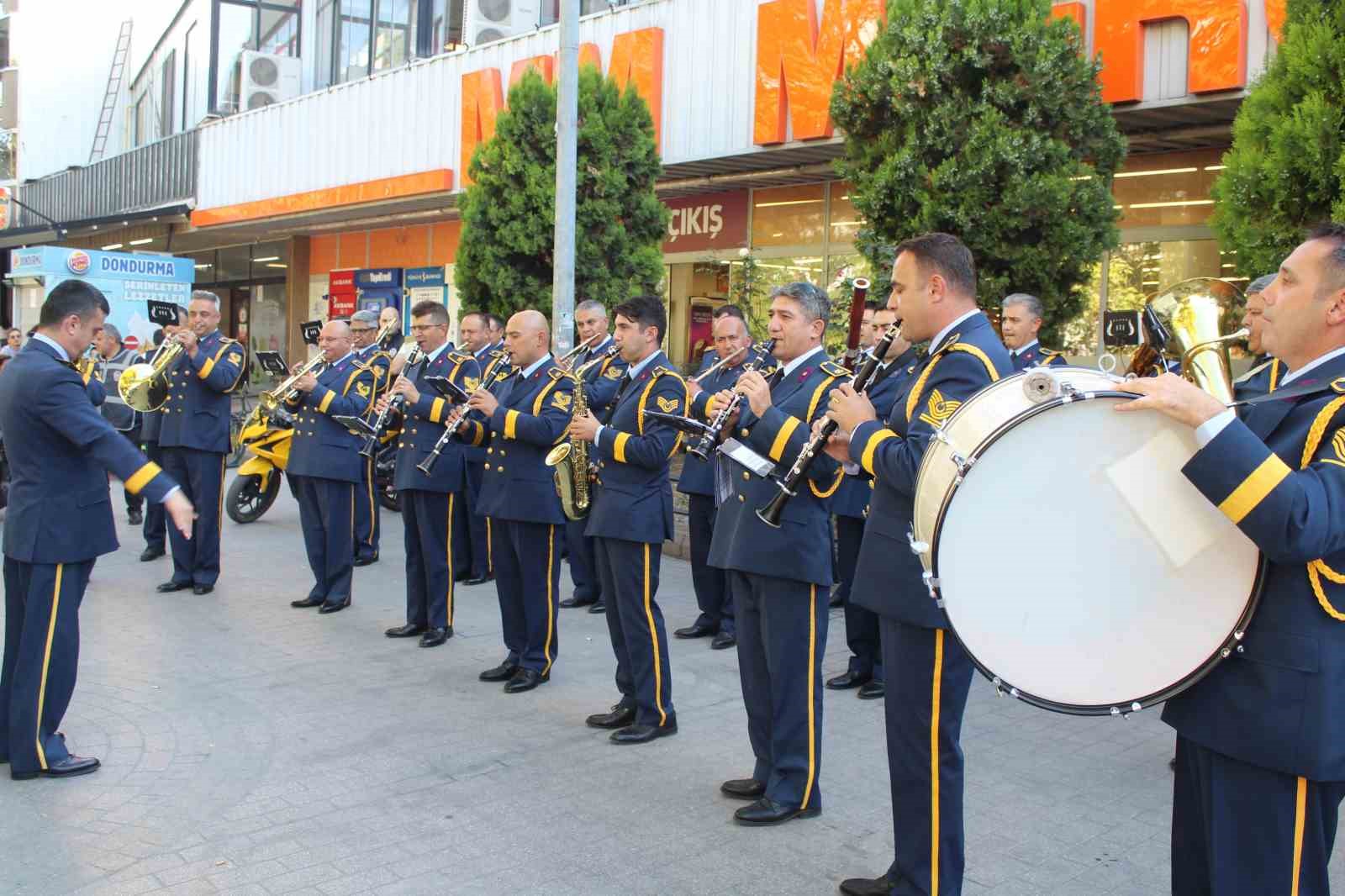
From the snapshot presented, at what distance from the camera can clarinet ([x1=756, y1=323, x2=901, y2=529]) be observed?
3.82 m

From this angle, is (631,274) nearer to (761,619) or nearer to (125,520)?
(125,520)

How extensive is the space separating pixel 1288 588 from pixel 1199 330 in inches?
31.2

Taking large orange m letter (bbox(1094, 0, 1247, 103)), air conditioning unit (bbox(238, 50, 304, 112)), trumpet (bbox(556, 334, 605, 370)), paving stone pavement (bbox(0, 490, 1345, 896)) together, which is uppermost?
air conditioning unit (bbox(238, 50, 304, 112))

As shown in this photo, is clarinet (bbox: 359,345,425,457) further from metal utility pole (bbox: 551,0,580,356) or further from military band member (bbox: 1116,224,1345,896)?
military band member (bbox: 1116,224,1345,896)

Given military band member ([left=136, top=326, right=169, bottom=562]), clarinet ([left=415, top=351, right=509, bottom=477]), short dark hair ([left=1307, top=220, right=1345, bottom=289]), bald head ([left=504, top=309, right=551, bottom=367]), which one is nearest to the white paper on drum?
short dark hair ([left=1307, top=220, right=1345, bottom=289])

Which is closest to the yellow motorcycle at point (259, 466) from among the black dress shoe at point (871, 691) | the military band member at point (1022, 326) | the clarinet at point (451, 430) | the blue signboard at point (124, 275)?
the clarinet at point (451, 430)

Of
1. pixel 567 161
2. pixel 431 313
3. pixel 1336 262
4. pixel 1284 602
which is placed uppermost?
pixel 567 161

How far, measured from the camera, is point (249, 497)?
12.3 metres

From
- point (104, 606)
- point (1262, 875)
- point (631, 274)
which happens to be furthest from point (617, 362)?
point (1262, 875)

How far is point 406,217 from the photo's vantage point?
20.5 meters

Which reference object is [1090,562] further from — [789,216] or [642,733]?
[789,216]

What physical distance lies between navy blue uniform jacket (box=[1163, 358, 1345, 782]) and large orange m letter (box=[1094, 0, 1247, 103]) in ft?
26.1

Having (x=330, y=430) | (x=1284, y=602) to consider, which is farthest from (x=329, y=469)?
(x=1284, y=602)

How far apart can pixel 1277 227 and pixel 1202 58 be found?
296 centimetres
